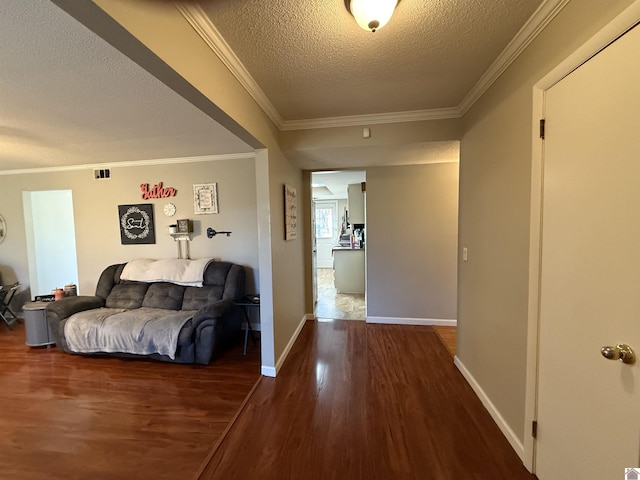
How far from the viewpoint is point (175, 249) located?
3.71 metres

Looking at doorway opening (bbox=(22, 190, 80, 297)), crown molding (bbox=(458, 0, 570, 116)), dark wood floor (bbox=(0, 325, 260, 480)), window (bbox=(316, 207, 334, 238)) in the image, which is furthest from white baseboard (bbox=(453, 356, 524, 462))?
window (bbox=(316, 207, 334, 238))

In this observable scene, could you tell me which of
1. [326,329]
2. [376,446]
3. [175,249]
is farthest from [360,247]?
[376,446]

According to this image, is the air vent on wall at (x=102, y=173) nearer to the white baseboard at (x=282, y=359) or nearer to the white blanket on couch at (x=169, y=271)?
the white blanket on couch at (x=169, y=271)

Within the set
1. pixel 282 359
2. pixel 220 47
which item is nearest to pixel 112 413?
pixel 282 359

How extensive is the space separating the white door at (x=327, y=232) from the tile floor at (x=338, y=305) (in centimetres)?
216

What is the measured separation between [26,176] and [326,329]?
5.11 meters

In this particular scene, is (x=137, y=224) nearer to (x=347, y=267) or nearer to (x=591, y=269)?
(x=347, y=267)

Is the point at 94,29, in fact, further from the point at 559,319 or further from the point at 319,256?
the point at 319,256

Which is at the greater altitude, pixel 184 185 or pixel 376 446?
pixel 184 185

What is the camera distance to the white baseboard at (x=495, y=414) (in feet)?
5.06

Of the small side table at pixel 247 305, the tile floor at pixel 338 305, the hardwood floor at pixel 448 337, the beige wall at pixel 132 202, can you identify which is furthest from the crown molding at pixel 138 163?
the hardwood floor at pixel 448 337

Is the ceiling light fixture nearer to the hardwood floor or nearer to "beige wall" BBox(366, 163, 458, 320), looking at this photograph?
"beige wall" BBox(366, 163, 458, 320)

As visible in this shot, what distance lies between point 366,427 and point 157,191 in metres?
3.82

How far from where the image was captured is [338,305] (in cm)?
451
